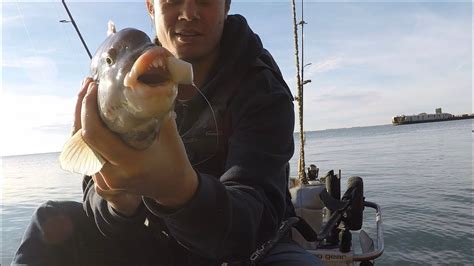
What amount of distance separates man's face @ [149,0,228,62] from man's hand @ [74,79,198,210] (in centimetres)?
137

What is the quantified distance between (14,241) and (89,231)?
1520cm

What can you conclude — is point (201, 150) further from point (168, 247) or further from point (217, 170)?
point (168, 247)

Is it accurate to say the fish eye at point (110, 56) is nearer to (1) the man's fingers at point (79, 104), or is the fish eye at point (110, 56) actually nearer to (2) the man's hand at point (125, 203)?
(1) the man's fingers at point (79, 104)

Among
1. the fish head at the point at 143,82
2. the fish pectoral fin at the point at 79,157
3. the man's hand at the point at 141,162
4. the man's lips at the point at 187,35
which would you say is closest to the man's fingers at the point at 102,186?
the man's hand at the point at 141,162

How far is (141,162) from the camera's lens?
4.93 feet

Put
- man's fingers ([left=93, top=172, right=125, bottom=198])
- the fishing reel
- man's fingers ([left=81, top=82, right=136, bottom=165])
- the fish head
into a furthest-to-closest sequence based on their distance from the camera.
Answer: the fishing reel, man's fingers ([left=93, top=172, right=125, bottom=198]), man's fingers ([left=81, top=82, right=136, bottom=165]), the fish head

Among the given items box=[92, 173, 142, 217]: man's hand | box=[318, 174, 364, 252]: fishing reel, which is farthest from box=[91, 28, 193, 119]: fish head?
box=[318, 174, 364, 252]: fishing reel

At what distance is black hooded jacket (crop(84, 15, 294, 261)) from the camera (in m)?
1.97

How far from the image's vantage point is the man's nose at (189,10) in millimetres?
2758

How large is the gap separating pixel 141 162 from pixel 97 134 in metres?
0.20

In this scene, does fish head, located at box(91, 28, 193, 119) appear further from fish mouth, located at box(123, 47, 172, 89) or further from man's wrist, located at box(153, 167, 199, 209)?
man's wrist, located at box(153, 167, 199, 209)

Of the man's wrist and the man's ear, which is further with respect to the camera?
the man's ear

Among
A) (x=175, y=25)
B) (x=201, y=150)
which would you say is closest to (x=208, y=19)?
(x=175, y=25)

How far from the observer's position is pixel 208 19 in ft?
9.41
